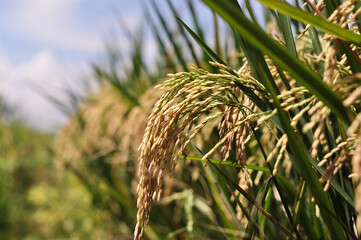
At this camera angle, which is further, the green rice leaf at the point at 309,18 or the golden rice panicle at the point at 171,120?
the golden rice panicle at the point at 171,120

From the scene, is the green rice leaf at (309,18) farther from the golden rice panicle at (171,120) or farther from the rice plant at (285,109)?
the golden rice panicle at (171,120)

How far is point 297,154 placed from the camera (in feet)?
2.11

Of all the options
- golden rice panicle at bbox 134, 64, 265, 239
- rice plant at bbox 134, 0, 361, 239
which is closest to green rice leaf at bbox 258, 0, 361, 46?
rice plant at bbox 134, 0, 361, 239

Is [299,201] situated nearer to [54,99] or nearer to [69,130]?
[54,99]

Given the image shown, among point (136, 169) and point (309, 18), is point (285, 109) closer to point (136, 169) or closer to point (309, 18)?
point (309, 18)

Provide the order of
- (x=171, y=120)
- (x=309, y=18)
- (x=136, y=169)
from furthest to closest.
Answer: (x=136, y=169) → (x=171, y=120) → (x=309, y=18)

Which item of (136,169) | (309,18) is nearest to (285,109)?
(309,18)

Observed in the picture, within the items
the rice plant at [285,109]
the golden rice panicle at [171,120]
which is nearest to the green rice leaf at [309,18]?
the rice plant at [285,109]

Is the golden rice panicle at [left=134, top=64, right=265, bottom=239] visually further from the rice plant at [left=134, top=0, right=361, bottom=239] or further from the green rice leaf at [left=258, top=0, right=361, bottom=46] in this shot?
the green rice leaf at [left=258, top=0, right=361, bottom=46]

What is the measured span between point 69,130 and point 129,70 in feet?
2.80

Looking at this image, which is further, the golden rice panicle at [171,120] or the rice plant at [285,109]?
the golden rice panicle at [171,120]

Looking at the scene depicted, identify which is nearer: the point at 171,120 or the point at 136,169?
the point at 171,120

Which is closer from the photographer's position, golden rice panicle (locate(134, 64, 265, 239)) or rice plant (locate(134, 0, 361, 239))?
rice plant (locate(134, 0, 361, 239))

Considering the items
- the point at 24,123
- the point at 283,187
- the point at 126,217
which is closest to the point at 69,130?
the point at 126,217
